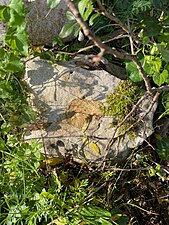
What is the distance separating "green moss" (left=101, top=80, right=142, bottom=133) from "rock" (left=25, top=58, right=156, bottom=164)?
0.10 feet

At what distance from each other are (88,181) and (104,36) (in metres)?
0.81

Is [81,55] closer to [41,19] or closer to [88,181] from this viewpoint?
[41,19]

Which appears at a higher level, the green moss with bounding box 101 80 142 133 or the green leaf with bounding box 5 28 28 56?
the green leaf with bounding box 5 28 28 56

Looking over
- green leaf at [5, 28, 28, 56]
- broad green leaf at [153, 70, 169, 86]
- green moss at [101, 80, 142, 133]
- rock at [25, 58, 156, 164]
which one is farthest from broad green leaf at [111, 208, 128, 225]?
green leaf at [5, 28, 28, 56]

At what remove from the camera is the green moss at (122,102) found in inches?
91.2

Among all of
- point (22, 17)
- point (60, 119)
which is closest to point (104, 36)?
point (60, 119)

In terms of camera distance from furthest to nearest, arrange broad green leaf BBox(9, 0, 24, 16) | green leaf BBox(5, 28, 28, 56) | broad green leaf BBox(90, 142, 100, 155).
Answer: broad green leaf BBox(90, 142, 100, 155)
green leaf BBox(5, 28, 28, 56)
broad green leaf BBox(9, 0, 24, 16)

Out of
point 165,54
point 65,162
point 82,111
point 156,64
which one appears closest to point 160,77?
point 156,64

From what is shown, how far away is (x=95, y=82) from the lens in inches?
93.3

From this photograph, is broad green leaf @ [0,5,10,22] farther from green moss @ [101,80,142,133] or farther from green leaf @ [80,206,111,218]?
green leaf @ [80,206,111,218]

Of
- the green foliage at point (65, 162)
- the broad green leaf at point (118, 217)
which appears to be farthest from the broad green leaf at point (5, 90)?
the broad green leaf at point (118, 217)

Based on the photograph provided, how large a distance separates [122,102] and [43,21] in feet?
2.02

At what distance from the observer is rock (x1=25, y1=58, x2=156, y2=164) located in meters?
2.31

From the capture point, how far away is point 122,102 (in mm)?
2322
